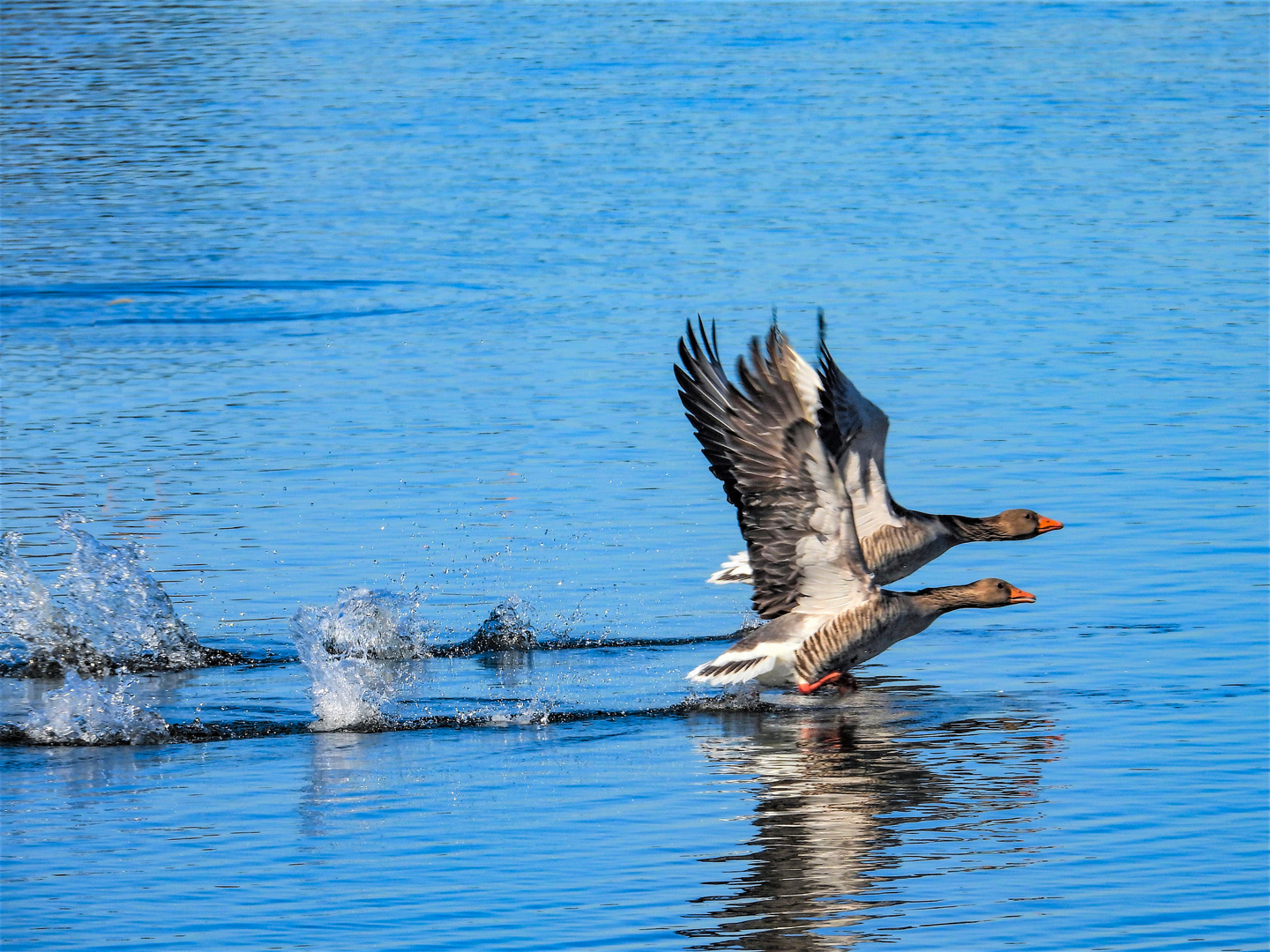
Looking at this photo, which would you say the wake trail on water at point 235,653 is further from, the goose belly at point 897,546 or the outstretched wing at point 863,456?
the outstretched wing at point 863,456

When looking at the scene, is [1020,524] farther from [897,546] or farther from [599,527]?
[599,527]

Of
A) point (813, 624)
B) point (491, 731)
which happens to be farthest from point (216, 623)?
point (813, 624)

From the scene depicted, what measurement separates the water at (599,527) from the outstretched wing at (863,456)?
2.86 ft

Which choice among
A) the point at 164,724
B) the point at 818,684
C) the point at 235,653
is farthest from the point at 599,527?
the point at 164,724

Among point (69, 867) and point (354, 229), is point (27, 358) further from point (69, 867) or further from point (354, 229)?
point (69, 867)

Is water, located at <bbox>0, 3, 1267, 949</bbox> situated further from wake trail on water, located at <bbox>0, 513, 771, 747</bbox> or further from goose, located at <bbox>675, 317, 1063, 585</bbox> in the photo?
goose, located at <bbox>675, 317, 1063, 585</bbox>

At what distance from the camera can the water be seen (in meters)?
8.84

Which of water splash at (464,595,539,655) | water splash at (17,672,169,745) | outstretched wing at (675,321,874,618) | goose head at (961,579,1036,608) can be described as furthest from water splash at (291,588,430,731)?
goose head at (961,579,1036,608)

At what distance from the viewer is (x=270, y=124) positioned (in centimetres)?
3803

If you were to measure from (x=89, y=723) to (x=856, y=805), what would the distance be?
387cm

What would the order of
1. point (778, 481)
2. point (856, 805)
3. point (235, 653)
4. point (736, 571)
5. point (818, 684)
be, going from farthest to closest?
point (736, 571) < point (235, 653) < point (818, 684) < point (778, 481) < point (856, 805)

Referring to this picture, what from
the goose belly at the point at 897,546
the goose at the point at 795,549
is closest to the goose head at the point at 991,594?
the goose at the point at 795,549

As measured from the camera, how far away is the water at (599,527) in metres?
8.84

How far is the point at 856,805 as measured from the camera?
31.8 ft
